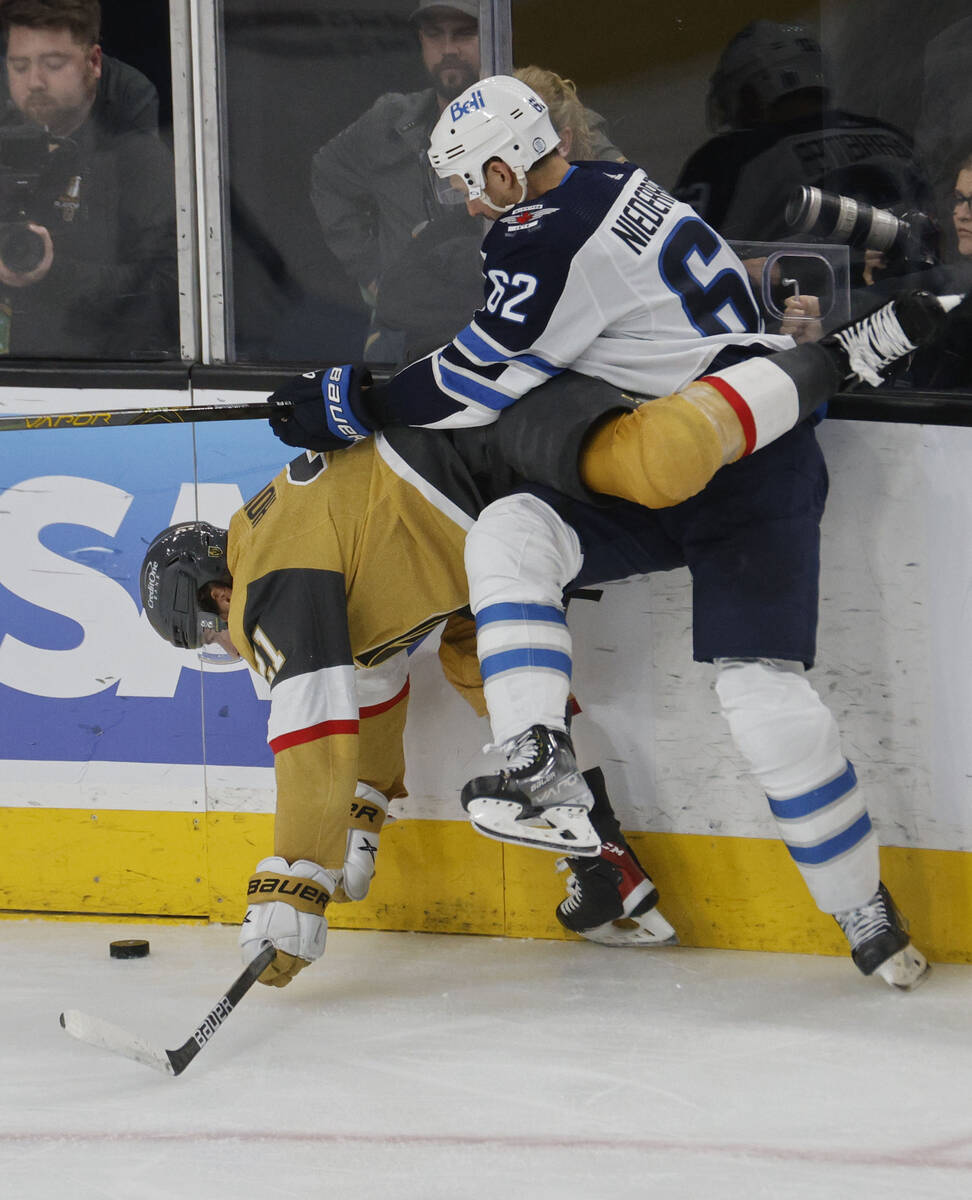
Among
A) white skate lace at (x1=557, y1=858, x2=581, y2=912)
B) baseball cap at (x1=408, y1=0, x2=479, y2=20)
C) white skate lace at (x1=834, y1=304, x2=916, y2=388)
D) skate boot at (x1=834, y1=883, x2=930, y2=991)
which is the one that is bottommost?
white skate lace at (x1=557, y1=858, x2=581, y2=912)

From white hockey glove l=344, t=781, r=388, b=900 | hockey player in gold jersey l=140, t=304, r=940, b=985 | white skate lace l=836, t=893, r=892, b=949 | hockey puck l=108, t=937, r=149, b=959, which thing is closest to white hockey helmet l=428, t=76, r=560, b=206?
hockey player in gold jersey l=140, t=304, r=940, b=985

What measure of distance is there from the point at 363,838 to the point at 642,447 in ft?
3.10

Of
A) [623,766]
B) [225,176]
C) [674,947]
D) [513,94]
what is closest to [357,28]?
[225,176]

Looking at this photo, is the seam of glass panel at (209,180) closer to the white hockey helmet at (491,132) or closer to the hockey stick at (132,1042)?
the white hockey helmet at (491,132)

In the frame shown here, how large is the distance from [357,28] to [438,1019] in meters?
1.77

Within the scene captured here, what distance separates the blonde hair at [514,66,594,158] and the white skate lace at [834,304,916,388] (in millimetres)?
683

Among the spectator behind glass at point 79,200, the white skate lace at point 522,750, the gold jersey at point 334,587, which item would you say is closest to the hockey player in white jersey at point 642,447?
the white skate lace at point 522,750

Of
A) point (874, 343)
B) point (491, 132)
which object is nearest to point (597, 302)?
point (491, 132)

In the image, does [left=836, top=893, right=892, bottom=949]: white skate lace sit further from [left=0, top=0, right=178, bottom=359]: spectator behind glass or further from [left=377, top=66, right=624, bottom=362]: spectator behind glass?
[left=0, top=0, right=178, bottom=359]: spectator behind glass

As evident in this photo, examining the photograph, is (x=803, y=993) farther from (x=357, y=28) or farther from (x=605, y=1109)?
(x=357, y=28)

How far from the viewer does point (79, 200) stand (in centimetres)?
294

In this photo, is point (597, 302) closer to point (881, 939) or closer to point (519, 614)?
point (519, 614)

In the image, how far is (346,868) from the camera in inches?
103

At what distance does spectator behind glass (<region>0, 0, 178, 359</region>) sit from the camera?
9.47ft
